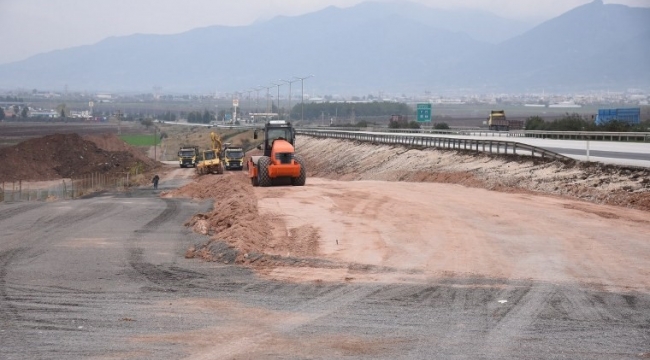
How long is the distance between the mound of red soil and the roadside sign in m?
32.3

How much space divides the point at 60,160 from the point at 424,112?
142 feet

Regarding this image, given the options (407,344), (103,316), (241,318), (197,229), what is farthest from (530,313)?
(197,229)

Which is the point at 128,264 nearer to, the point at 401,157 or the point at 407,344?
the point at 407,344

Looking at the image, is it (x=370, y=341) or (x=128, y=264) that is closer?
(x=370, y=341)

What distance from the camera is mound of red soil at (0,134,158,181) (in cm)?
8606

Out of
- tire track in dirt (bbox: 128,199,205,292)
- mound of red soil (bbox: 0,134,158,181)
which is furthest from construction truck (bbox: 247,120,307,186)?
mound of red soil (bbox: 0,134,158,181)

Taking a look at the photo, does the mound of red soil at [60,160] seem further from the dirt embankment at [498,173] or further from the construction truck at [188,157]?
the dirt embankment at [498,173]

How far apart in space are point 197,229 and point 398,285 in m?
9.68

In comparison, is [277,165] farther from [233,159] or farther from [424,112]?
[424,112]

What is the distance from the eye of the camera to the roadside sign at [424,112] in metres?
111

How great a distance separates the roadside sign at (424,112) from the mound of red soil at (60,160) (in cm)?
3228

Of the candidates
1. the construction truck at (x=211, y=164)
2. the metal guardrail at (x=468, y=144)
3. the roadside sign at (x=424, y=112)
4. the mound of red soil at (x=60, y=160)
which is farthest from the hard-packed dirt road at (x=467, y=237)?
the roadside sign at (x=424, y=112)

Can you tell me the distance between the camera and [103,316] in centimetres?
1392

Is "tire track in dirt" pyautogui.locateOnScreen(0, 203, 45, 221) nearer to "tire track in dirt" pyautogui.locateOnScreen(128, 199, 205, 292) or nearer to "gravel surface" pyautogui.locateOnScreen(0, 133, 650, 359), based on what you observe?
"gravel surface" pyautogui.locateOnScreen(0, 133, 650, 359)
